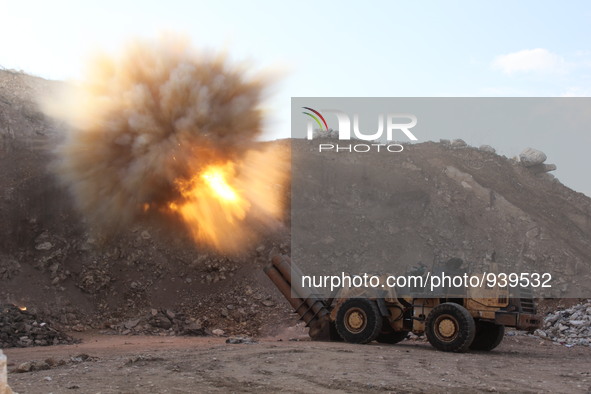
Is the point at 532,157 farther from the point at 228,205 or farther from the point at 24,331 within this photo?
the point at 24,331

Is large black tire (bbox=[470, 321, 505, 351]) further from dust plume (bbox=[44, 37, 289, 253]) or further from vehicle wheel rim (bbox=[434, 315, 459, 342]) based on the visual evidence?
dust plume (bbox=[44, 37, 289, 253])

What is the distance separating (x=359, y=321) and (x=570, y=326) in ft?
24.5

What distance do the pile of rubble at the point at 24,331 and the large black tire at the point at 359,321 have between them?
6859mm

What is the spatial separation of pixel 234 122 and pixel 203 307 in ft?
21.8

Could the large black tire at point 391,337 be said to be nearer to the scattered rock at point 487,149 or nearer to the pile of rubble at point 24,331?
the pile of rubble at point 24,331

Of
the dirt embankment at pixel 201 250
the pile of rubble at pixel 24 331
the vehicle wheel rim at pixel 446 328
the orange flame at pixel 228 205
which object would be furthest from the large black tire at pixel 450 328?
the orange flame at pixel 228 205

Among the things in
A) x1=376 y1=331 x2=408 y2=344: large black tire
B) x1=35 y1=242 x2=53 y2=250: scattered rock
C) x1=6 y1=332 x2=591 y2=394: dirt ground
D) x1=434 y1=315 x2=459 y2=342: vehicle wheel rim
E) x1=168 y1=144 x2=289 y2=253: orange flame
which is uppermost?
x1=168 y1=144 x2=289 y2=253: orange flame

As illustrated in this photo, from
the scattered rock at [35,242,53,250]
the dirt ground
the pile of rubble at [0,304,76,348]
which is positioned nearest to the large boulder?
the dirt ground

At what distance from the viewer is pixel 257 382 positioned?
10.7m

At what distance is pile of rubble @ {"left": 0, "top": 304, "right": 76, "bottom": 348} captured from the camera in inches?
671

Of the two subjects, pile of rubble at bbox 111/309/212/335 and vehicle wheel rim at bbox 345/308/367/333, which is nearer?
vehicle wheel rim at bbox 345/308/367/333

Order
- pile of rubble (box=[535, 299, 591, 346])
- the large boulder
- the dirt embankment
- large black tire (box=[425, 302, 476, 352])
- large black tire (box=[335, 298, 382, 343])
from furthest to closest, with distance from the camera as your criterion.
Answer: the large boulder
the dirt embankment
pile of rubble (box=[535, 299, 591, 346])
large black tire (box=[335, 298, 382, 343])
large black tire (box=[425, 302, 476, 352])

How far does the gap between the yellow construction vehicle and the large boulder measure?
64.1ft

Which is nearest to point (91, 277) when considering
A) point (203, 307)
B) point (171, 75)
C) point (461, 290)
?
point (203, 307)
